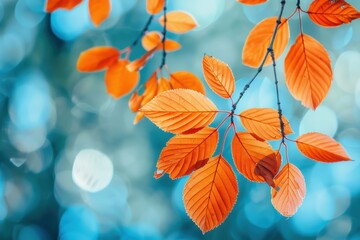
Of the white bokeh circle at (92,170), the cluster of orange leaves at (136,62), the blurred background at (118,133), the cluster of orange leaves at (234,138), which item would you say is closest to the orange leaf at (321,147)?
the cluster of orange leaves at (234,138)

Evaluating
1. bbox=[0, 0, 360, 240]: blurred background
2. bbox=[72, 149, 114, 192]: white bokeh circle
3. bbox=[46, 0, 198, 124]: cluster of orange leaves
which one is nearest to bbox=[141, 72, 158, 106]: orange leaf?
bbox=[46, 0, 198, 124]: cluster of orange leaves

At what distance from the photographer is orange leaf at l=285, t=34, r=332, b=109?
30cm

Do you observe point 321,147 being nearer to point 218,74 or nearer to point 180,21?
point 218,74

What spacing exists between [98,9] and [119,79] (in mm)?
101

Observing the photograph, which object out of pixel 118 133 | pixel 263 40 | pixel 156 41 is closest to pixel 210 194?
pixel 263 40

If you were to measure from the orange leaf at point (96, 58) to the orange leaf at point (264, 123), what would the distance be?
21 centimetres

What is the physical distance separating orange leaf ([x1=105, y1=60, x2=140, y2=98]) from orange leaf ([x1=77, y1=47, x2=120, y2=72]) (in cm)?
2

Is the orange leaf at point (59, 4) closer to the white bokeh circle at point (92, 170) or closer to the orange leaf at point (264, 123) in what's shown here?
the orange leaf at point (264, 123)

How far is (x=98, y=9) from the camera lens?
0.38m

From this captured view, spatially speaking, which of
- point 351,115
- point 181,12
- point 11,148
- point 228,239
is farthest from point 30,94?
point 181,12

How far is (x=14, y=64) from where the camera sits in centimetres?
288

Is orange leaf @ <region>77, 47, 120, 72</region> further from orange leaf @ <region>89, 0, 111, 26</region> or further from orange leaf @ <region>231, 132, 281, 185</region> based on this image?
orange leaf @ <region>231, 132, 281, 185</region>

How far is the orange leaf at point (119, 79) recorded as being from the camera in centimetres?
45

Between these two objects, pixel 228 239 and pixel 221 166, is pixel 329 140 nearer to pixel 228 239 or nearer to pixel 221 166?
pixel 221 166
